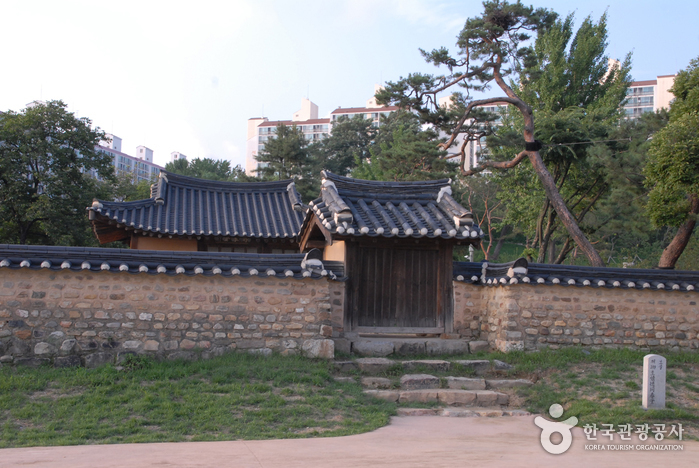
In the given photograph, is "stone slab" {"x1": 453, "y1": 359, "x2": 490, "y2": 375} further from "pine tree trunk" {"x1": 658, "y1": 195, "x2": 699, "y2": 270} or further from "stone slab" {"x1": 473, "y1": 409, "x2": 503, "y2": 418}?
"pine tree trunk" {"x1": 658, "y1": 195, "x2": 699, "y2": 270}

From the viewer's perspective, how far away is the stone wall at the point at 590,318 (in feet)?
32.9

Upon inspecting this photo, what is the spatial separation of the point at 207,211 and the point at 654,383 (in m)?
12.2

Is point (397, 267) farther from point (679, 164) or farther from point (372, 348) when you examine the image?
point (679, 164)

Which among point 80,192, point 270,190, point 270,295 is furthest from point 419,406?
point 80,192

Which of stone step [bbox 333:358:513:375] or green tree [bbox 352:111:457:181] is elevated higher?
green tree [bbox 352:111:457:181]

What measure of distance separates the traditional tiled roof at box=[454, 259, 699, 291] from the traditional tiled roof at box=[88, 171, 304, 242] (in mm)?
6770

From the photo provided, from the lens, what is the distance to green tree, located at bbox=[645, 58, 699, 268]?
10195 mm

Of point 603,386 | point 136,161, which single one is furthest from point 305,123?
point 603,386

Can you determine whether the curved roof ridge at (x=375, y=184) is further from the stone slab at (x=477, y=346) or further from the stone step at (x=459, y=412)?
the stone step at (x=459, y=412)

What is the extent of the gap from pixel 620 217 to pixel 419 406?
59.5 ft

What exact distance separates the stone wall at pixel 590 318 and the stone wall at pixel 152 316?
3548 millimetres

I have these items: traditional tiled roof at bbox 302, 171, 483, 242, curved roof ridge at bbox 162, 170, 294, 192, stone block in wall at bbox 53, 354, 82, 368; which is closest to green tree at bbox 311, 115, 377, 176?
curved roof ridge at bbox 162, 170, 294, 192

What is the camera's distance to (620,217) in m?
22.2

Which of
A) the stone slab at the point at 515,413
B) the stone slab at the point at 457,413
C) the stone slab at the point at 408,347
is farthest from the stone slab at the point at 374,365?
the stone slab at the point at 515,413
